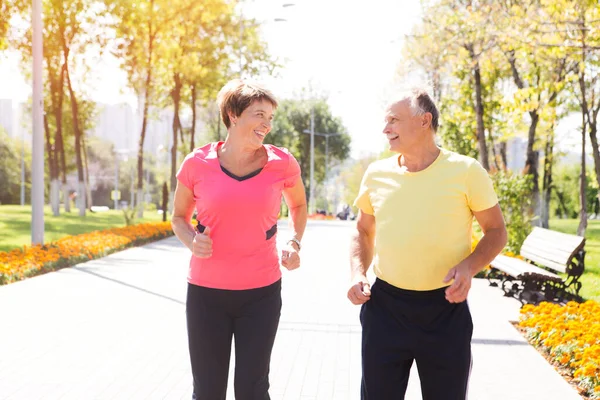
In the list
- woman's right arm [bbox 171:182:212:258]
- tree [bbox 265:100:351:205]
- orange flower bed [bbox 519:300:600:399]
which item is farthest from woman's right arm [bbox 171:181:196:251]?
tree [bbox 265:100:351:205]

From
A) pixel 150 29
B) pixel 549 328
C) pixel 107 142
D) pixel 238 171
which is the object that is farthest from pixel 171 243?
pixel 107 142

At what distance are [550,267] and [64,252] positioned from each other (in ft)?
27.1

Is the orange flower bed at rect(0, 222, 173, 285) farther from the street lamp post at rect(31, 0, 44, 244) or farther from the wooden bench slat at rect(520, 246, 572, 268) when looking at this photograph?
the wooden bench slat at rect(520, 246, 572, 268)

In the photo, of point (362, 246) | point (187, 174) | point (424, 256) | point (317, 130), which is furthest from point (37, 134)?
point (317, 130)

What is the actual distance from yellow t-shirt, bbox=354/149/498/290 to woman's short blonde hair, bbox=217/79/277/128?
69 cm

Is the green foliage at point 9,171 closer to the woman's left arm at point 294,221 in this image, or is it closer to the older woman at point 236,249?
the woman's left arm at point 294,221

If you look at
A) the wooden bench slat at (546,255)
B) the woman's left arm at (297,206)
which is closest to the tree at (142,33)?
the wooden bench slat at (546,255)

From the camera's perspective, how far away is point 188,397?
562cm

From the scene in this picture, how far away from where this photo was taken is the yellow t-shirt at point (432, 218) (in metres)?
3.24

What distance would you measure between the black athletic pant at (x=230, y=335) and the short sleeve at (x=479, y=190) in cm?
98

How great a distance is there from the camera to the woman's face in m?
3.57

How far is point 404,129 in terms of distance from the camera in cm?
333

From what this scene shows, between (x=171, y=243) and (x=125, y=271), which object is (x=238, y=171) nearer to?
(x=125, y=271)

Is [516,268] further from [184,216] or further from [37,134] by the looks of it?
[37,134]
